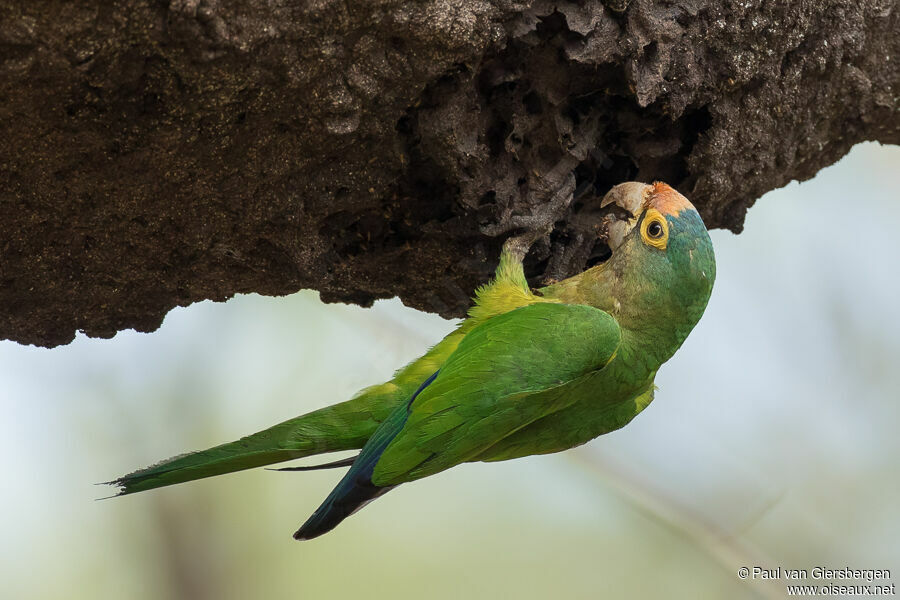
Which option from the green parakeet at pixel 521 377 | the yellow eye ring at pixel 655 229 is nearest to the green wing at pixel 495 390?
the green parakeet at pixel 521 377

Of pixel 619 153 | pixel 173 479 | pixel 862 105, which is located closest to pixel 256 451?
pixel 173 479

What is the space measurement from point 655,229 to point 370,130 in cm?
107

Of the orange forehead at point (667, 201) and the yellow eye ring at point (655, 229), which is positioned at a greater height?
the orange forehead at point (667, 201)

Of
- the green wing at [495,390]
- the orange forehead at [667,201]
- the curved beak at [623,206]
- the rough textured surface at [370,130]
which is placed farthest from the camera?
the curved beak at [623,206]

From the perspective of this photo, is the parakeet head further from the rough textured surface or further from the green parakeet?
the rough textured surface

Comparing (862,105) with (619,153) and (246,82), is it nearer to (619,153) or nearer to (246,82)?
(619,153)

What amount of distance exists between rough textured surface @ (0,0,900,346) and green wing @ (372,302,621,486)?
45 centimetres

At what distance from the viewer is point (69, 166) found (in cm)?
247

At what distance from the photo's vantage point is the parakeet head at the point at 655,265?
2.96 metres

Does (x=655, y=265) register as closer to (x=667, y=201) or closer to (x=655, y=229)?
(x=655, y=229)

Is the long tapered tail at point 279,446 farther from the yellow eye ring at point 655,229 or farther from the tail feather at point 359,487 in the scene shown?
the yellow eye ring at point 655,229

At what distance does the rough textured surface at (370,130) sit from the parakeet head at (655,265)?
0.25 meters

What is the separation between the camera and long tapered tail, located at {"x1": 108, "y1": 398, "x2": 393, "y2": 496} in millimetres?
2785

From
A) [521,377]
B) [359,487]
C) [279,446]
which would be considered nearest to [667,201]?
[521,377]
